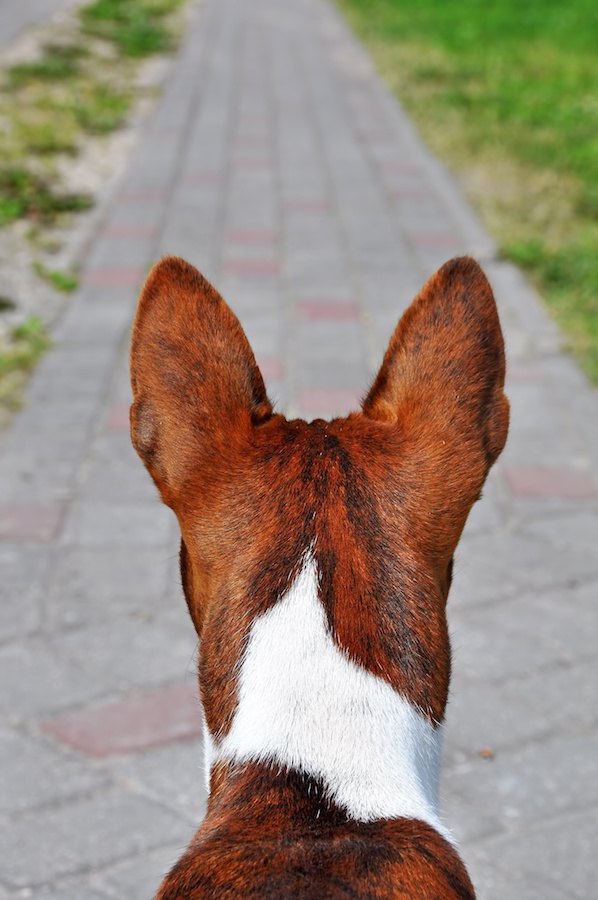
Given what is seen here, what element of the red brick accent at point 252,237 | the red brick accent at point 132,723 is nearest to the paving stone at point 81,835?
the red brick accent at point 132,723

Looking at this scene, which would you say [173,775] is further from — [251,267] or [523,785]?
[251,267]

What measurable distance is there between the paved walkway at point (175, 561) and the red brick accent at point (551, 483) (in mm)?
10

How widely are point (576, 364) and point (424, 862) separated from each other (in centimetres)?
409

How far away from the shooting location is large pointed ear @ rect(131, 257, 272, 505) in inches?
73.2

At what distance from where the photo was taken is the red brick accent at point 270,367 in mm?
5062

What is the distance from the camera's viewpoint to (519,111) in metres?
9.40

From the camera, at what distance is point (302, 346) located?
534cm

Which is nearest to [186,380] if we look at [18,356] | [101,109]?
[18,356]

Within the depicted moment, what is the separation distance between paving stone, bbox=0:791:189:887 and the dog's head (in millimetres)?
1194

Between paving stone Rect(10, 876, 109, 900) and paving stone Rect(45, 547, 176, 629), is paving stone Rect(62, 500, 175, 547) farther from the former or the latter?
paving stone Rect(10, 876, 109, 900)

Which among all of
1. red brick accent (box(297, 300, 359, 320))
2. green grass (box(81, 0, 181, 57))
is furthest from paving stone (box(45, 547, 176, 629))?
green grass (box(81, 0, 181, 57))

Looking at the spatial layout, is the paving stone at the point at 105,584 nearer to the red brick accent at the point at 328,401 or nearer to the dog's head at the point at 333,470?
the red brick accent at the point at 328,401

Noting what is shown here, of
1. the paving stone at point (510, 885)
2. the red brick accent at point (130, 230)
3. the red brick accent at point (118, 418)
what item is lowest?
the red brick accent at point (130, 230)

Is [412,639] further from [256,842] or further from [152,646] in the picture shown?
[152,646]
